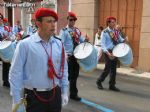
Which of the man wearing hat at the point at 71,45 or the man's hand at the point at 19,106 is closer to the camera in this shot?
the man's hand at the point at 19,106

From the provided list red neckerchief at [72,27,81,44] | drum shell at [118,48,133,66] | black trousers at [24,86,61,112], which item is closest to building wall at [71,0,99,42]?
drum shell at [118,48,133,66]

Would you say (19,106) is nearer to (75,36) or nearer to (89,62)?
(89,62)

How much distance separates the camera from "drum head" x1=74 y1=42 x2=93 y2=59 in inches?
280

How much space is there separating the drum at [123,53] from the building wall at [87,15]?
18.6ft

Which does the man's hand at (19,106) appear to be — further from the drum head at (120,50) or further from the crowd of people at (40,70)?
the drum head at (120,50)

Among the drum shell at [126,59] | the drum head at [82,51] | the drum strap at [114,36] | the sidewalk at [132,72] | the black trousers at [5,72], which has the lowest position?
the sidewalk at [132,72]

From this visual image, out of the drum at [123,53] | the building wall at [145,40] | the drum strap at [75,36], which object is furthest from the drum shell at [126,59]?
the building wall at [145,40]

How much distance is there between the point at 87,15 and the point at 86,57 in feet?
23.3

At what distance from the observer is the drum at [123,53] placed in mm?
8094

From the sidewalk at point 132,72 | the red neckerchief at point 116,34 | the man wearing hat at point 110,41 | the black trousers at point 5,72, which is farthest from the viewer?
the sidewalk at point 132,72

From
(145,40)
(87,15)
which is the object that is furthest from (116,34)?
(87,15)

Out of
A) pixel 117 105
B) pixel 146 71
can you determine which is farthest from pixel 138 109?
pixel 146 71

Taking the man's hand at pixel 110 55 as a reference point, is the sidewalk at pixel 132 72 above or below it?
below

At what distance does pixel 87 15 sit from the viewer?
14.0 metres
